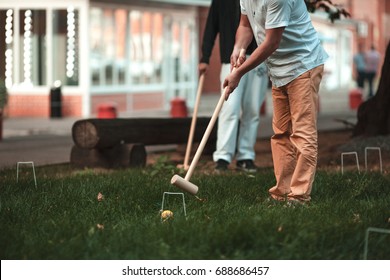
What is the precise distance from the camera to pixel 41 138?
1744 centimetres

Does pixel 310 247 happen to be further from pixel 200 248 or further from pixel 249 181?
pixel 249 181

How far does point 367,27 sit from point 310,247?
5127 centimetres

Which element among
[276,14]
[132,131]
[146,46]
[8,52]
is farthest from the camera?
[146,46]

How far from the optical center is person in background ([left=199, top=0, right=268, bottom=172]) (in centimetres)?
1032

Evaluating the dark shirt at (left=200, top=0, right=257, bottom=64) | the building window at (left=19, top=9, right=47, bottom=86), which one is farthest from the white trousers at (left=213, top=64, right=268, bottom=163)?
the building window at (left=19, top=9, right=47, bottom=86)

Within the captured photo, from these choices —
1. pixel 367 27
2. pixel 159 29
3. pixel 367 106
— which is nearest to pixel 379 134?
pixel 367 106

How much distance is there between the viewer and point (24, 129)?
806 inches

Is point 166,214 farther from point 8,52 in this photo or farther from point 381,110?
point 8,52

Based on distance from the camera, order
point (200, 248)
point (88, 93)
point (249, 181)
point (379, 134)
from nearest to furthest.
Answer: point (200, 248)
point (249, 181)
point (379, 134)
point (88, 93)

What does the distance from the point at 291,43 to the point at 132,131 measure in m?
4.28

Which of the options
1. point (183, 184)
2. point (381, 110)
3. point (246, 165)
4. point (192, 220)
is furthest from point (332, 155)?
point (192, 220)

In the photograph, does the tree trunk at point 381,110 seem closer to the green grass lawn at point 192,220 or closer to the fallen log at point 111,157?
the fallen log at point 111,157

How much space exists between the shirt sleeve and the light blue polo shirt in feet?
0.21

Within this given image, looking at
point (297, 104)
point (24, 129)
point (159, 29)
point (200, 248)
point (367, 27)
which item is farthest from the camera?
point (367, 27)
